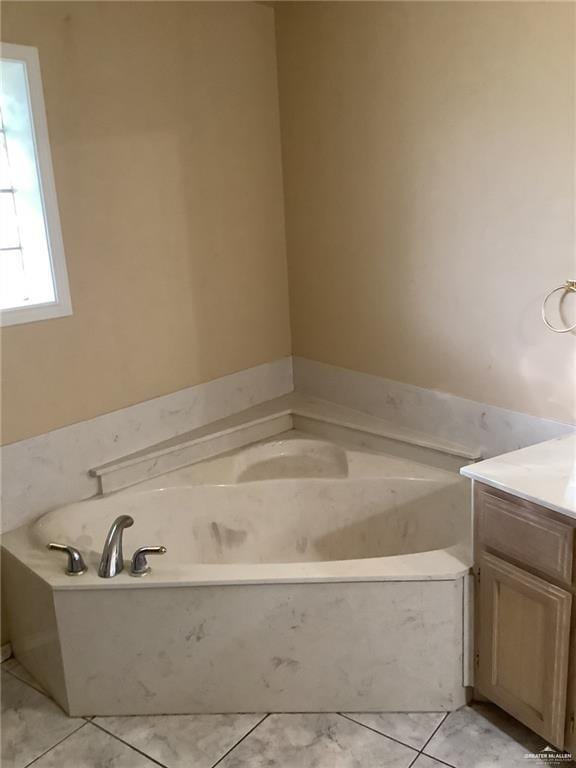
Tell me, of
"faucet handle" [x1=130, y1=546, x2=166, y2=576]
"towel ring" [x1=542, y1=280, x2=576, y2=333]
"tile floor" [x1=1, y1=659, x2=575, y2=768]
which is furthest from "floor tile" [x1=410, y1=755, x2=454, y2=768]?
"towel ring" [x1=542, y1=280, x2=576, y2=333]

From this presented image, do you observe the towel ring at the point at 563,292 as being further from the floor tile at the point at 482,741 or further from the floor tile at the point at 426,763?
the floor tile at the point at 426,763

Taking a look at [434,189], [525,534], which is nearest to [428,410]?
[434,189]

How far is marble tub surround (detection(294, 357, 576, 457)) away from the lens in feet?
7.98

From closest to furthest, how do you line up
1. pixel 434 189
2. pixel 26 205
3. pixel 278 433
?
pixel 26 205, pixel 434 189, pixel 278 433

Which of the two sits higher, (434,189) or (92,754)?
(434,189)

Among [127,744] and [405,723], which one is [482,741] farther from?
[127,744]

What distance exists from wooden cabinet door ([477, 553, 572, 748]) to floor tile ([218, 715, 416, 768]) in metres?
0.32

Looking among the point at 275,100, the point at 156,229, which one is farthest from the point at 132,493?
the point at 275,100

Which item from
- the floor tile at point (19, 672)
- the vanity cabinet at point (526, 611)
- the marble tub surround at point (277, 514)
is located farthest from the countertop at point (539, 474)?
the floor tile at point (19, 672)

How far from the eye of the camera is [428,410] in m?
2.72

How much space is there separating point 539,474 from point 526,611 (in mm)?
353

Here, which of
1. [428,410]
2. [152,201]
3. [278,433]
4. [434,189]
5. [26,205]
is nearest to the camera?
[26,205]

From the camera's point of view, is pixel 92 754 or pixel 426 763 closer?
pixel 426 763

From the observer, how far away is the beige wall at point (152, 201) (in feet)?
7.68
